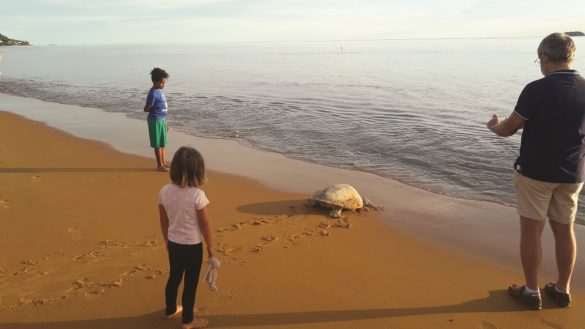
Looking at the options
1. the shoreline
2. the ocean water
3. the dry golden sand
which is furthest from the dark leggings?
the ocean water

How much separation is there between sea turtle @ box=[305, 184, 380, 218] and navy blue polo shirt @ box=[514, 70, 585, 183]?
8.27ft

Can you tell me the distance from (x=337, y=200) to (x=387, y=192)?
1557mm

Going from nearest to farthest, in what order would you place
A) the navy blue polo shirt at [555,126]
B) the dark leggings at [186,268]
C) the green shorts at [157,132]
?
the dark leggings at [186,268] → the navy blue polo shirt at [555,126] → the green shorts at [157,132]

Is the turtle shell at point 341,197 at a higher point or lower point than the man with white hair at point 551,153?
lower

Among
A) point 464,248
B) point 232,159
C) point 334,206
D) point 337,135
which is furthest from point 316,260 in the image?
point 337,135

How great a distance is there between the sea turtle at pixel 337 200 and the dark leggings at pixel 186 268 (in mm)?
2676

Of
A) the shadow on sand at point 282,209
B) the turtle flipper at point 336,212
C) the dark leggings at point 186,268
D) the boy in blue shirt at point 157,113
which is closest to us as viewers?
the dark leggings at point 186,268

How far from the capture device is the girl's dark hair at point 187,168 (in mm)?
2811

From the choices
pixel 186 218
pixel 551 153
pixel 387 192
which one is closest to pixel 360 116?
pixel 387 192

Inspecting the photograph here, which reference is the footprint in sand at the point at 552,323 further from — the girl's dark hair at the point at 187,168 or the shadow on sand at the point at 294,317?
the girl's dark hair at the point at 187,168

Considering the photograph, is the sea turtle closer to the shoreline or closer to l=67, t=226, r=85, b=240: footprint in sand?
the shoreline

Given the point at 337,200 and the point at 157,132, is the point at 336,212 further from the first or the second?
the point at 157,132

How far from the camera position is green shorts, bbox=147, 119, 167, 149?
7375 millimetres

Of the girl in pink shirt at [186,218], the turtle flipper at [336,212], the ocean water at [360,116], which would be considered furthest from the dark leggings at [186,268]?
the ocean water at [360,116]
